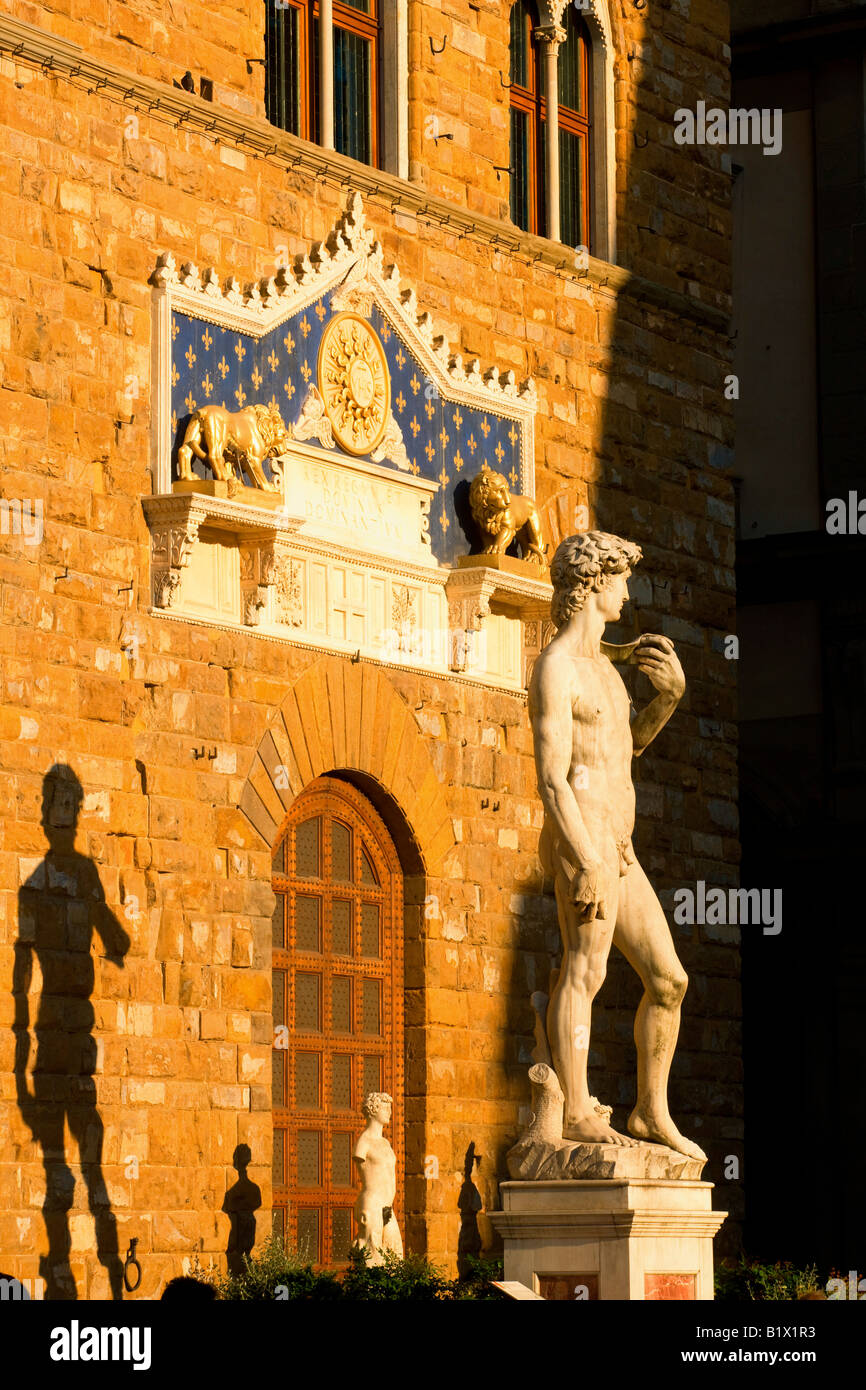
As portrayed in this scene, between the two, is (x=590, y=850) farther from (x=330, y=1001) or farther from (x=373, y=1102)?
(x=330, y=1001)

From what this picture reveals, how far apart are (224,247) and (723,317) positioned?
6.27 metres

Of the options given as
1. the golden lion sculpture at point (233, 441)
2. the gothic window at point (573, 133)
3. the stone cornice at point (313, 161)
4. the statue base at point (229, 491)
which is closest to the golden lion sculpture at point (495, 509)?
the stone cornice at point (313, 161)

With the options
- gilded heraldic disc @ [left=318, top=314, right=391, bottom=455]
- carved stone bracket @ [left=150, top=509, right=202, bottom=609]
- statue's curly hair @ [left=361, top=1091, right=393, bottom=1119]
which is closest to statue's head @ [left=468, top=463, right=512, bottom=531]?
gilded heraldic disc @ [left=318, top=314, right=391, bottom=455]

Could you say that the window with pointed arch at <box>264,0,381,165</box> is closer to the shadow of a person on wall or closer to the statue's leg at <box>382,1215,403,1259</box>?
the shadow of a person on wall

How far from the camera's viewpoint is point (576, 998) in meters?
13.6

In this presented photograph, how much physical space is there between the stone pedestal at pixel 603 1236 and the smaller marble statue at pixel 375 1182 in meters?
2.05

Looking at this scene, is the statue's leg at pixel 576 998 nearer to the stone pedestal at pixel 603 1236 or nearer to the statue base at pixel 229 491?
the stone pedestal at pixel 603 1236

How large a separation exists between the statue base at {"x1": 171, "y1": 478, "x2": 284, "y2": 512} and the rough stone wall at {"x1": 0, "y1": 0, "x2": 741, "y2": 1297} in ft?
0.84

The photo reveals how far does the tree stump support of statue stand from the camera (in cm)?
1312

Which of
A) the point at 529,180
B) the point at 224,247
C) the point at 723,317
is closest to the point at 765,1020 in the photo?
the point at 723,317

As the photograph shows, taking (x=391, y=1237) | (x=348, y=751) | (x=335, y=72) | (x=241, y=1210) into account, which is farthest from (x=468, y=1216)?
(x=335, y=72)

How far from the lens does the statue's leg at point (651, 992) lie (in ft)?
45.8
